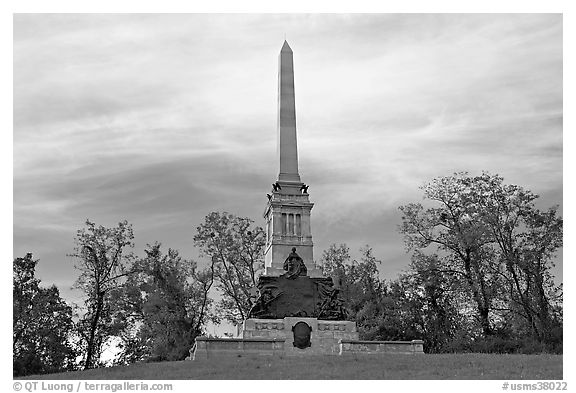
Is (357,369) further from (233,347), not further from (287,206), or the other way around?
(287,206)

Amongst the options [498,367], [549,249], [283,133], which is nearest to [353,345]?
[498,367]

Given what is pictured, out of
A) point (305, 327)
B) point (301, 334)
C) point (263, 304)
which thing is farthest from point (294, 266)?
point (301, 334)

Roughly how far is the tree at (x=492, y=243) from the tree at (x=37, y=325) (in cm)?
2045

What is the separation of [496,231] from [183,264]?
63.2 ft

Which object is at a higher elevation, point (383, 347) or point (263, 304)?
point (263, 304)

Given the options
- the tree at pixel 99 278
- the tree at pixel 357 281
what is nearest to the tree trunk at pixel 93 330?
the tree at pixel 99 278

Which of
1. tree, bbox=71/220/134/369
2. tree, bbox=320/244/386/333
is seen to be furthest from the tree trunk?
tree, bbox=320/244/386/333

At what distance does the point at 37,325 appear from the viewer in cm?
3603

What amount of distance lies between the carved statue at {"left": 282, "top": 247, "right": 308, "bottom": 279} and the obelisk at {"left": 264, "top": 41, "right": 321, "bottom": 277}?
547 millimetres

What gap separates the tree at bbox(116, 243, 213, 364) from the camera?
3947 centimetres

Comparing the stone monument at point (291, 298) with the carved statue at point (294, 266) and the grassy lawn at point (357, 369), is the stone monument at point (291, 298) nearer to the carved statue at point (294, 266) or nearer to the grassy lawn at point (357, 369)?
the carved statue at point (294, 266)

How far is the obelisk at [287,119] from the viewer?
1376 inches

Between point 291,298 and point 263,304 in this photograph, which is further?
point 291,298

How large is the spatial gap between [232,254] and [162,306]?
599cm
